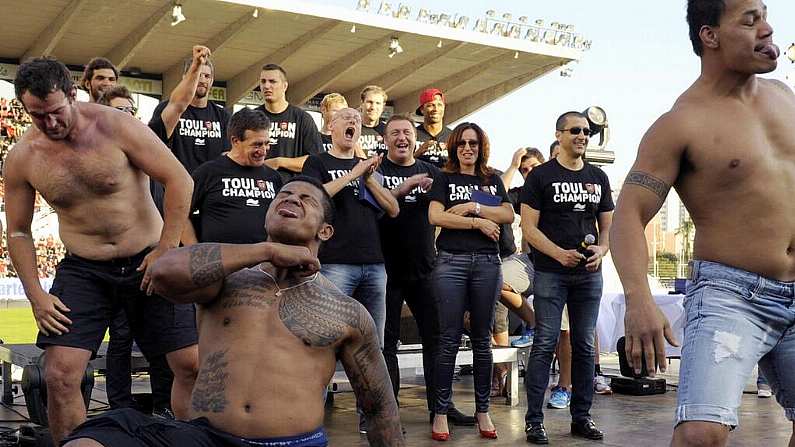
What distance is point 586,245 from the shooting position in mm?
6137

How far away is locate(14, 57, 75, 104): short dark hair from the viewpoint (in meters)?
4.16

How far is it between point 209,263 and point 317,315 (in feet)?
1.43

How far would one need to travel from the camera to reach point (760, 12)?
325 centimetres

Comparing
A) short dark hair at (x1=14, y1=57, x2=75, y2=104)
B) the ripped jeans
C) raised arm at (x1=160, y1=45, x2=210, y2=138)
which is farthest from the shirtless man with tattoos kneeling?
raised arm at (x1=160, y1=45, x2=210, y2=138)

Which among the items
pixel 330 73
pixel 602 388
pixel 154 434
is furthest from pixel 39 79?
pixel 330 73

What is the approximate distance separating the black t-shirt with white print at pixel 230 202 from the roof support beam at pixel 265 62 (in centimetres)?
1836

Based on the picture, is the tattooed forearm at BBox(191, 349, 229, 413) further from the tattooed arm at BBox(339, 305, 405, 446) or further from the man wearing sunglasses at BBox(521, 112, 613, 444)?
the man wearing sunglasses at BBox(521, 112, 613, 444)

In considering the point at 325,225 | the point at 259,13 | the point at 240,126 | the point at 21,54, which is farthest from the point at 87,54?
the point at 325,225

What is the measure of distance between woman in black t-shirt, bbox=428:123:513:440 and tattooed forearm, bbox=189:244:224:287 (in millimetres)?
2979

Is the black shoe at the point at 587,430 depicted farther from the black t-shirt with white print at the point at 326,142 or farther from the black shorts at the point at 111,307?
the black t-shirt with white print at the point at 326,142

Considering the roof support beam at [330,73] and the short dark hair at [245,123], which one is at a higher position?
the roof support beam at [330,73]

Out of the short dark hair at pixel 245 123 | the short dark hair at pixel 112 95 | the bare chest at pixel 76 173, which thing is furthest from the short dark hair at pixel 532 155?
the bare chest at pixel 76 173

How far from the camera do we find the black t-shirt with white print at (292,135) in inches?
271

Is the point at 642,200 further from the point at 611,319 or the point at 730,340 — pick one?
the point at 611,319
